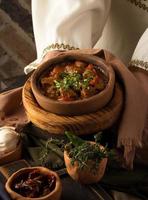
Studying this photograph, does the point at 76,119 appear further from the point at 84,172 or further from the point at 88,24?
the point at 88,24

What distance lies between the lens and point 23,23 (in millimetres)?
1655

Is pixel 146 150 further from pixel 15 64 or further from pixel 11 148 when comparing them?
pixel 15 64

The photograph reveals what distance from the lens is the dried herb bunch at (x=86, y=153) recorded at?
2.59ft

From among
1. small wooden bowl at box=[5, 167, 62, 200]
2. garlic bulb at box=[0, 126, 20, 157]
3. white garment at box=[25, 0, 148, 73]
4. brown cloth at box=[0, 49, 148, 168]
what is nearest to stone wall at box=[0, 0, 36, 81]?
white garment at box=[25, 0, 148, 73]

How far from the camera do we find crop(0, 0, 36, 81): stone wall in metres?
1.65

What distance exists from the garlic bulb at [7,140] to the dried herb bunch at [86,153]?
0.42 ft

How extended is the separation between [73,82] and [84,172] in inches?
6.4

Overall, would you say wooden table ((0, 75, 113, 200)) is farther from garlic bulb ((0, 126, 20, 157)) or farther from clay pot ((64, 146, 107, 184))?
garlic bulb ((0, 126, 20, 157))

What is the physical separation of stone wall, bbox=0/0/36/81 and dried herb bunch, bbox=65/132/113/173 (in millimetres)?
916

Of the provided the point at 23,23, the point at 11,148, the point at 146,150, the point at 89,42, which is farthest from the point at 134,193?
the point at 23,23

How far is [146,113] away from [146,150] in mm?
71

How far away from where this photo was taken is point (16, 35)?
5.54 feet

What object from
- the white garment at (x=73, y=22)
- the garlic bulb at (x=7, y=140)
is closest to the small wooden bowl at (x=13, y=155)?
the garlic bulb at (x=7, y=140)

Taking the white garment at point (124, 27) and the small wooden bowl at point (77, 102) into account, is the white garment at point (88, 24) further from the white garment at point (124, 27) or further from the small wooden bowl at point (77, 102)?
the small wooden bowl at point (77, 102)
